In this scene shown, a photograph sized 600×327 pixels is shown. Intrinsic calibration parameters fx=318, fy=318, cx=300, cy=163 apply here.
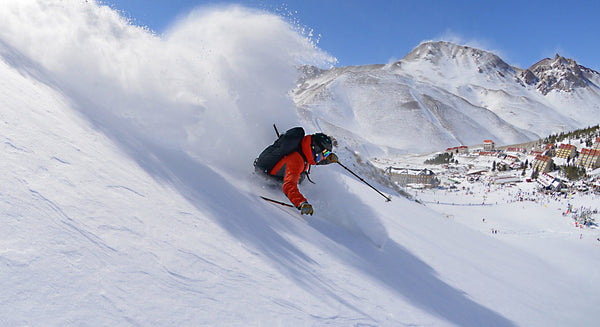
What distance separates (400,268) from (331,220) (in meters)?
1.56

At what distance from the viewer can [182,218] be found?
116 inches

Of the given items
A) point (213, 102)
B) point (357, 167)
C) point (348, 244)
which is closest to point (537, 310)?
point (348, 244)

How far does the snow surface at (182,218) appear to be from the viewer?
166 centimetres

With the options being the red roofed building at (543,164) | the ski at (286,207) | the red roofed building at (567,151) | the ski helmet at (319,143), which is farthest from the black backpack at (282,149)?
the red roofed building at (567,151)

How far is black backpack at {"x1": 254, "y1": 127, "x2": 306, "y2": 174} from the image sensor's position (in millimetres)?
5234

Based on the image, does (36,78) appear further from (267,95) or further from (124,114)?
(267,95)

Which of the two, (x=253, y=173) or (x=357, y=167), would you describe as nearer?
(x=253, y=173)

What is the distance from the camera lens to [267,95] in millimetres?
7062

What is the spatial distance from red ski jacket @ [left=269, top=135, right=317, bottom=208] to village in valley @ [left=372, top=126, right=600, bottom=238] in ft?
105

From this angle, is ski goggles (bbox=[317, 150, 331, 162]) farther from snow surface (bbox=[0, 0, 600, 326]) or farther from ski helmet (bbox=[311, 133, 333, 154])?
snow surface (bbox=[0, 0, 600, 326])

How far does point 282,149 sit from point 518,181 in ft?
303

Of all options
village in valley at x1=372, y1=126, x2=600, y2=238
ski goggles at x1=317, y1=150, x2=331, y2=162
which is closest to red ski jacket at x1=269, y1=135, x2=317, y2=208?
ski goggles at x1=317, y1=150, x2=331, y2=162

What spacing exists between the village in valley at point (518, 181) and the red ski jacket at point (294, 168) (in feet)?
105

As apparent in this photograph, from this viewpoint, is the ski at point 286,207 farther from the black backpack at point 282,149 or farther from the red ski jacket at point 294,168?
the black backpack at point 282,149
